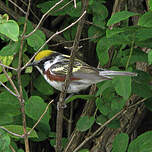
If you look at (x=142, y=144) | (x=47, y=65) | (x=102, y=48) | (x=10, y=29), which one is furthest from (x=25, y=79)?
(x=10, y=29)

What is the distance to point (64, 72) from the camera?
3.31m

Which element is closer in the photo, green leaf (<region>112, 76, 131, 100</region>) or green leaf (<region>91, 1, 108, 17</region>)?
green leaf (<region>112, 76, 131, 100</region>)

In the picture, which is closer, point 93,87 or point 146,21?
point 146,21

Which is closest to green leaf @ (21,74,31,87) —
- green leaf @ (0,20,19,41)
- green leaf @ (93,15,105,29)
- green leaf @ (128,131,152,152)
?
green leaf @ (93,15,105,29)

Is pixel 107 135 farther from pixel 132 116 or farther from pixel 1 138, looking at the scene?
pixel 1 138

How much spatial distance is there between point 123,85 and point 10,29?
972 millimetres

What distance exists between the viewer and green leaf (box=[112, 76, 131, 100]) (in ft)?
7.70

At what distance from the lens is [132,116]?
11.7ft

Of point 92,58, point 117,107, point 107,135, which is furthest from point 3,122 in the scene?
point 92,58

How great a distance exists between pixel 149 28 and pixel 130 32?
201 millimetres

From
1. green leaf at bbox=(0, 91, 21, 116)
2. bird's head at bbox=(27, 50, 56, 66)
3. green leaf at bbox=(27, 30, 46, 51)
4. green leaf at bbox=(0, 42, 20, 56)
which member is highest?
green leaf at bbox=(27, 30, 46, 51)

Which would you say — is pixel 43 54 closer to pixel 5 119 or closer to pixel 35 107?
pixel 35 107

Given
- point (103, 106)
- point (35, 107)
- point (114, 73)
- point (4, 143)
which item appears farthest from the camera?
point (35, 107)

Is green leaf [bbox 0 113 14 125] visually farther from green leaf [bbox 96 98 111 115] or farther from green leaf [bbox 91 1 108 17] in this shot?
green leaf [bbox 91 1 108 17]
